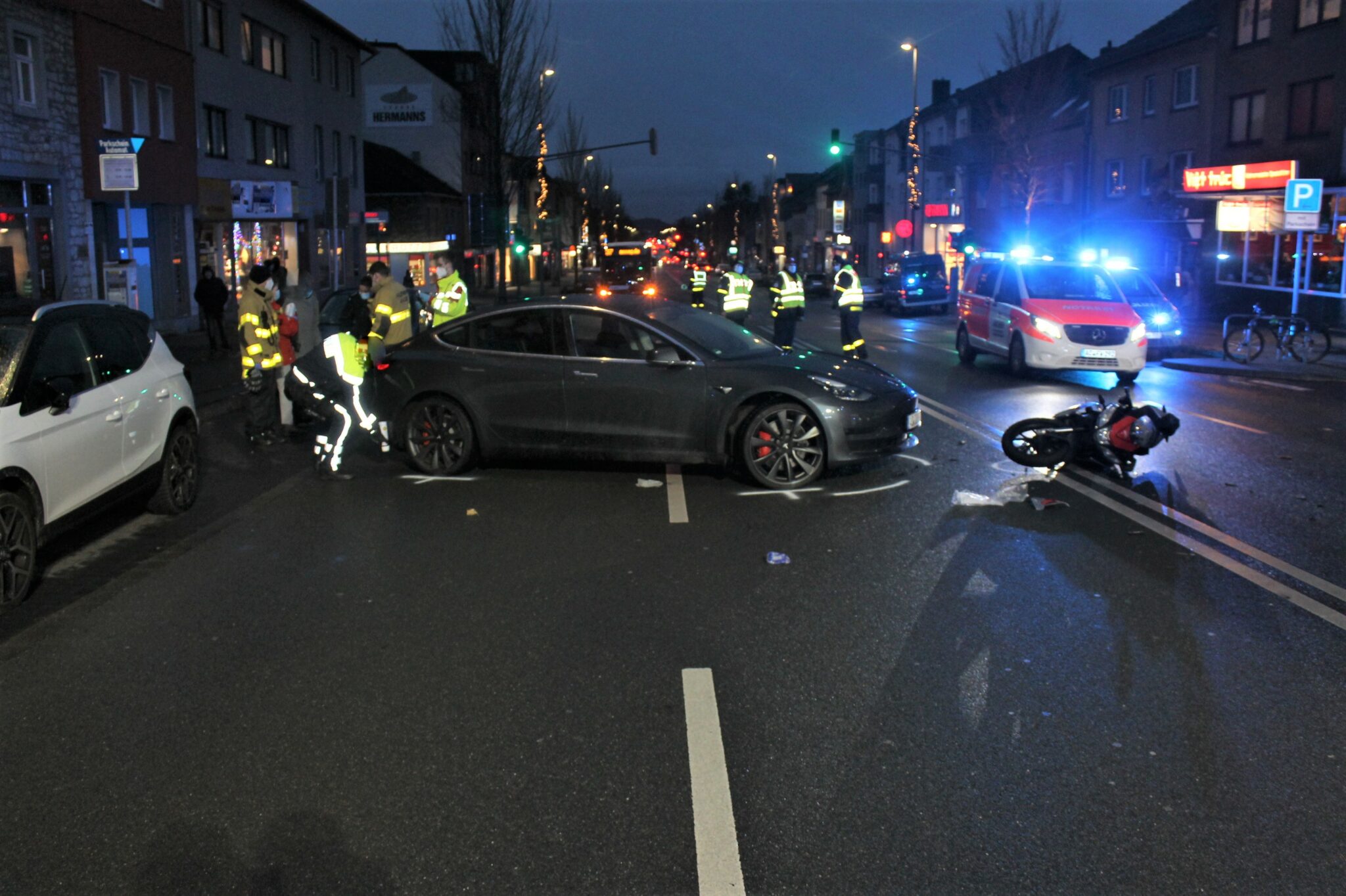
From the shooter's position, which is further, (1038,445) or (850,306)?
(850,306)

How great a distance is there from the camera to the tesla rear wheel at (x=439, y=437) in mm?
10633

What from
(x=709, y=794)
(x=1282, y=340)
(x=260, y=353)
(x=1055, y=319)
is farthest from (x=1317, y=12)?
(x=709, y=794)

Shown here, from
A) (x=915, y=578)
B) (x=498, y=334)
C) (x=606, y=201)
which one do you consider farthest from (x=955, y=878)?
(x=606, y=201)

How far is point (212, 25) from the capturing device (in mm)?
33594

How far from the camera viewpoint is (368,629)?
6328 mm

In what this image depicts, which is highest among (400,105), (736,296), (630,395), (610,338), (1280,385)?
(400,105)

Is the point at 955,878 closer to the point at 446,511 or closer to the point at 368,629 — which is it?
the point at 368,629

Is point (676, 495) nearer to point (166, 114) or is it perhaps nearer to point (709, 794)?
point (709, 794)

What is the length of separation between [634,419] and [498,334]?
1.52 meters

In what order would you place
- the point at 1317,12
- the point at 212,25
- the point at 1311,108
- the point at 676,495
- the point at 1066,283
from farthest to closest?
the point at 212,25 → the point at 1311,108 → the point at 1317,12 → the point at 1066,283 → the point at 676,495

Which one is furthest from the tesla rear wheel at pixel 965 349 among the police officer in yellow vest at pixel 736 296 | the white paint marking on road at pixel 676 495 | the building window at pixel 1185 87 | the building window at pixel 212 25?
the building window at pixel 212 25

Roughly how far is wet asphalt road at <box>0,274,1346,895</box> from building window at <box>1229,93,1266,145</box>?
29627mm

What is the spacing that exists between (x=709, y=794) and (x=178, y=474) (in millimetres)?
6367

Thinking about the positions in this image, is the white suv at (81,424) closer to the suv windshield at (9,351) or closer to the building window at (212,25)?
Result: the suv windshield at (9,351)
